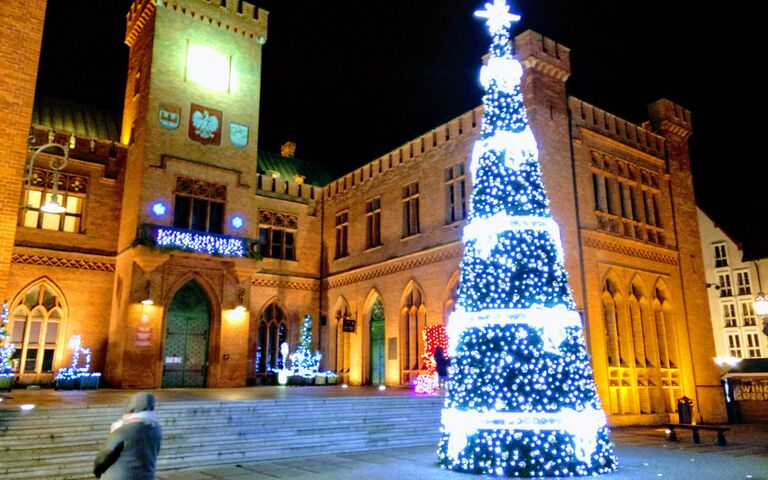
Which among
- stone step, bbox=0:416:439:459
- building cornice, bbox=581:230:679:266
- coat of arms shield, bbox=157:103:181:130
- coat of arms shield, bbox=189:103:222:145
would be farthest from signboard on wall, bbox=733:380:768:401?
coat of arms shield, bbox=157:103:181:130

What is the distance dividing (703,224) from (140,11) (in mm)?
39433

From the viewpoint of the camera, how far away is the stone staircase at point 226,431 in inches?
398

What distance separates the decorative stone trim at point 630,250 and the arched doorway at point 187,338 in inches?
610

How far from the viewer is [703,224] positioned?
135 feet

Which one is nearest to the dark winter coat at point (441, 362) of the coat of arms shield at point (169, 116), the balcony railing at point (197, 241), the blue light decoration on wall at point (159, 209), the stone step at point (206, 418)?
the stone step at point (206, 418)

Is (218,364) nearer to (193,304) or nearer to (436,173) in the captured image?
(193,304)

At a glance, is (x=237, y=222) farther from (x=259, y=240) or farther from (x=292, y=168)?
(x=292, y=168)

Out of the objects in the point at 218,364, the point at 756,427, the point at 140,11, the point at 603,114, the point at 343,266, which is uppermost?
the point at 140,11

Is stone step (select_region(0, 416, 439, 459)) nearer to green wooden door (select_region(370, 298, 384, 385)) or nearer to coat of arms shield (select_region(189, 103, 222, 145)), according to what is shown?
green wooden door (select_region(370, 298, 384, 385))

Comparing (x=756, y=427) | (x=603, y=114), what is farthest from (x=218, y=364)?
(x=756, y=427)

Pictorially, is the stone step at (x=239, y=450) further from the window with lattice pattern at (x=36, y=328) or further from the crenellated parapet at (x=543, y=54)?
the crenellated parapet at (x=543, y=54)

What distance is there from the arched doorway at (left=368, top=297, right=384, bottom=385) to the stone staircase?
8595mm

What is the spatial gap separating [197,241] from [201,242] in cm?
17

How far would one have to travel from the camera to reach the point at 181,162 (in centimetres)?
2269
